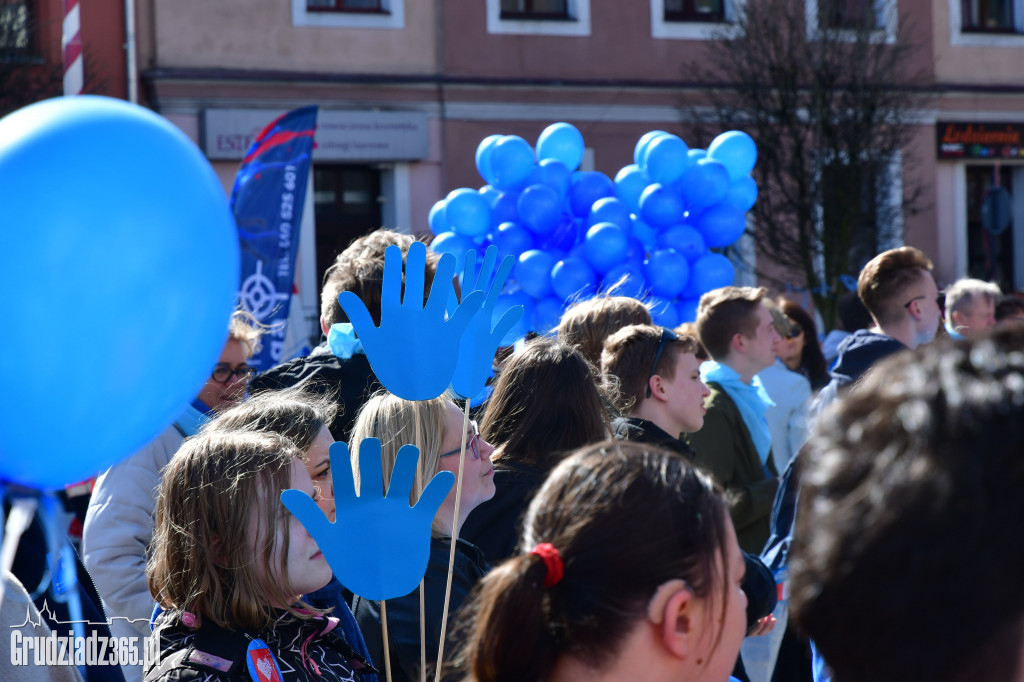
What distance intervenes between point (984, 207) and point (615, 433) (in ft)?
36.6

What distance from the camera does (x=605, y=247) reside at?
18.5ft

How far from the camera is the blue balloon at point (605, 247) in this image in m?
5.63

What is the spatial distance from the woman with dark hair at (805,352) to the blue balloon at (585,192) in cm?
131

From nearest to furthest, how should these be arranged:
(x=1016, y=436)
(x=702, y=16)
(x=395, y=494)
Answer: (x=1016, y=436) < (x=395, y=494) < (x=702, y=16)

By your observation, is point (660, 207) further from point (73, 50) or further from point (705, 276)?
point (73, 50)

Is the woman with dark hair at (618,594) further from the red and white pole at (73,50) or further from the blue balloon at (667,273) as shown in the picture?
the red and white pole at (73,50)

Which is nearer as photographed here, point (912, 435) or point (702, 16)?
point (912, 435)

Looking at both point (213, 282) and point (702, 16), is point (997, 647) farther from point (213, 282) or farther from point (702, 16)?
point (702, 16)

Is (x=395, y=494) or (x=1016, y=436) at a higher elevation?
(x=1016, y=436)

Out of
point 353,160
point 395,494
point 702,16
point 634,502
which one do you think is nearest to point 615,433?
point 395,494

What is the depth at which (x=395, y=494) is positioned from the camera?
1967 mm

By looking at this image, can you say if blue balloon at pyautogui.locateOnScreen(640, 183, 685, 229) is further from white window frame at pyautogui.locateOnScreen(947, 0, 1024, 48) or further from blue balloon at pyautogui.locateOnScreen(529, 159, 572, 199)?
white window frame at pyautogui.locateOnScreen(947, 0, 1024, 48)

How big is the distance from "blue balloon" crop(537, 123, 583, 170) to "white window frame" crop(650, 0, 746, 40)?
28.3 feet

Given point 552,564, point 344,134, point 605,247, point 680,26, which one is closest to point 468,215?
point 605,247
